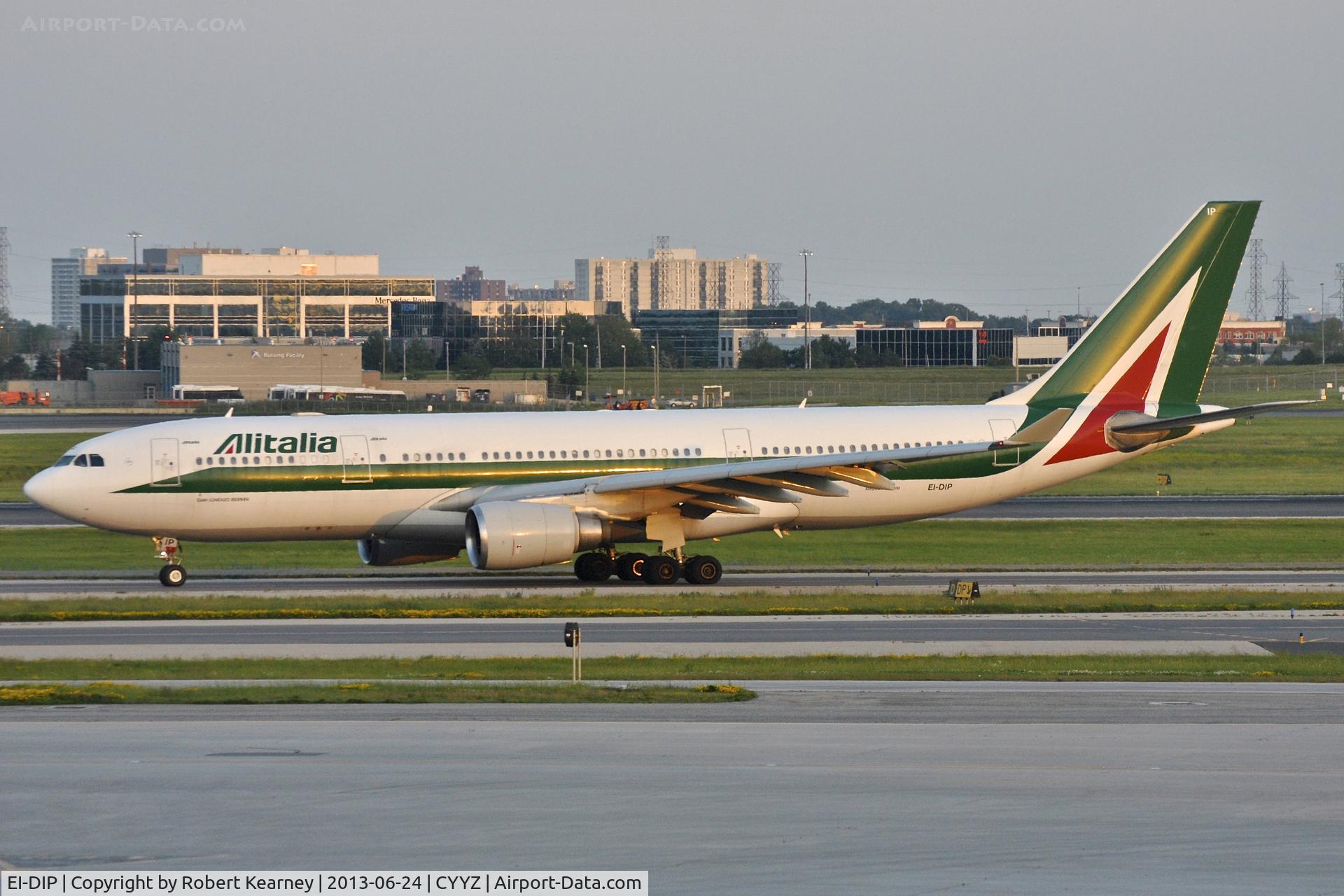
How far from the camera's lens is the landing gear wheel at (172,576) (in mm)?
35031

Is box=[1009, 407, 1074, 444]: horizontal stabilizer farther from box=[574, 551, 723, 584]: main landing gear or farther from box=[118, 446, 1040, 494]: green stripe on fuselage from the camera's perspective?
box=[574, 551, 723, 584]: main landing gear

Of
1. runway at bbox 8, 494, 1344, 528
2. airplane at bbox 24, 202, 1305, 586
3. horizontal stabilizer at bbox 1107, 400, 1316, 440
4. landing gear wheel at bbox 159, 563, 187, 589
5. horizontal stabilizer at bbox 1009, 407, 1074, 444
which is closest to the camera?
airplane at bbox 24, 202, 1305, 586

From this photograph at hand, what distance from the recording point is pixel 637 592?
33.8m

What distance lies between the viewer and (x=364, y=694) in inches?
835

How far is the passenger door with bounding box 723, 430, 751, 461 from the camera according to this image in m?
36.9

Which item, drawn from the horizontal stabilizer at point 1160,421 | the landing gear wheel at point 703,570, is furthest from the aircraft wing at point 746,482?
the horizontal stabilizer at point 1160,421

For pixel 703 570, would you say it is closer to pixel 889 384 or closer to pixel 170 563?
pixel 170 563

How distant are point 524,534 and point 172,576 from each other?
→ 8836mm

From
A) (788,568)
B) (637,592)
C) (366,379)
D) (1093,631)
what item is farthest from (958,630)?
(366,379)

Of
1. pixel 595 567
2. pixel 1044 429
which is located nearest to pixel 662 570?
pixel 595 567

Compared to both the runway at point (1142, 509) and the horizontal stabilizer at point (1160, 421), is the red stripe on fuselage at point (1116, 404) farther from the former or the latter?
the runway at point (1142, 509)

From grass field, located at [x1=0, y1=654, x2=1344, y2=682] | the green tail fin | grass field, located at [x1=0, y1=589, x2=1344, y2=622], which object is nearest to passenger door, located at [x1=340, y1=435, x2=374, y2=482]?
grass field, located at [x1=0, y1=589, x2=1344, y2=622]

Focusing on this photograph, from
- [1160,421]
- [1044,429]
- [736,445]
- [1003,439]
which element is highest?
[1160,421]

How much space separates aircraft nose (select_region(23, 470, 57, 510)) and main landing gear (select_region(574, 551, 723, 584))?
12.0m
